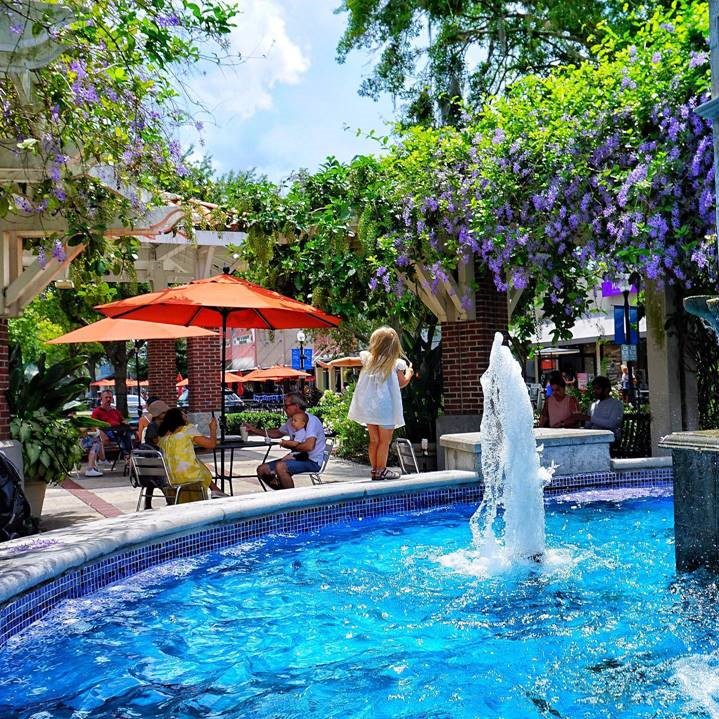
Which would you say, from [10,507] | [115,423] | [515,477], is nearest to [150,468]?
[10,507]

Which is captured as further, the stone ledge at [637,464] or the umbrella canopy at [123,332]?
the umbrella canopy at [123,332]

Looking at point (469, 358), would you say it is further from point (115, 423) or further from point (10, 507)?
point (10, 507)

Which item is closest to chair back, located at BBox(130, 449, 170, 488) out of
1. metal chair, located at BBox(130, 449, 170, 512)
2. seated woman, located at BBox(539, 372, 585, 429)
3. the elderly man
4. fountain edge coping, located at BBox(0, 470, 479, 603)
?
metal chair, located at BBox(130, 449, 170, 512)

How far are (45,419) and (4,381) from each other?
559mm

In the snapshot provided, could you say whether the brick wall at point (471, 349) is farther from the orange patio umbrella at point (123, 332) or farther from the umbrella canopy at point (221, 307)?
the orange patio umbrella at point (123, 332)

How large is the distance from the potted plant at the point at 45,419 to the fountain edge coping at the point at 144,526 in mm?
1988

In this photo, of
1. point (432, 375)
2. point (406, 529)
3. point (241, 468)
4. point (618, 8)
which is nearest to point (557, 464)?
point (406, 529)

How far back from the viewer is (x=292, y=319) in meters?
8.76

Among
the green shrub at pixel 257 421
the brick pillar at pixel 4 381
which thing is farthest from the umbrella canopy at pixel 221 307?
the green shrub at pixel 257 421

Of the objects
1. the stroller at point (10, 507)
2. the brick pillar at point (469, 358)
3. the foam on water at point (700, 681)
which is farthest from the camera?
the brick pillar at point (469, 358)

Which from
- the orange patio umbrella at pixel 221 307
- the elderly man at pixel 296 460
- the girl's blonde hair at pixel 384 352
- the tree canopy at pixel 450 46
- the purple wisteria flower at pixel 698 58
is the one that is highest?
the tree canopy at pixel 450 46

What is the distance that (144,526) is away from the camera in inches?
209

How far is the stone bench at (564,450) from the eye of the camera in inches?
315

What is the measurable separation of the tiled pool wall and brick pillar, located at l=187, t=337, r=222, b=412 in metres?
9.03
